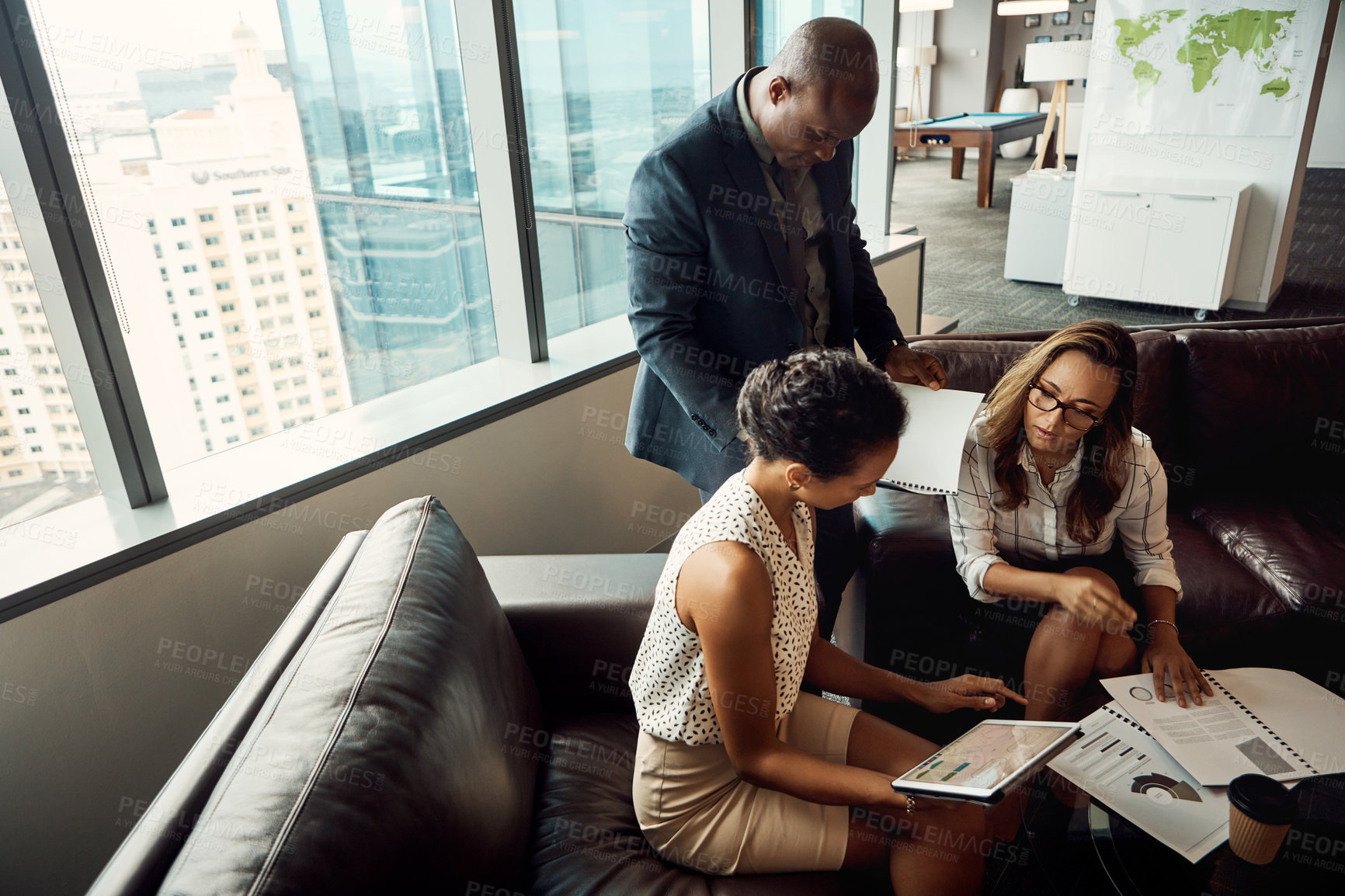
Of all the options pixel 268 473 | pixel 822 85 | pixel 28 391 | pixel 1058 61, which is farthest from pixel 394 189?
pixel 1058 61

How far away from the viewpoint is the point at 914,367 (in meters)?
1.72

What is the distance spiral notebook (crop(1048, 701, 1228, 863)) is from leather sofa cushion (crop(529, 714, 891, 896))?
1.16ft

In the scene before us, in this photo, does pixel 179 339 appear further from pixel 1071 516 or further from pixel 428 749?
pixel 1071 516

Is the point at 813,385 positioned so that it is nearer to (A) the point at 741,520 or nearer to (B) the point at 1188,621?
(A) the point at 741,520

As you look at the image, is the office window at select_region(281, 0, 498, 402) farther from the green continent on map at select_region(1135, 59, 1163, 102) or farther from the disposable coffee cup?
the green continent on map at select_region(1135, 59, 1163, 102)

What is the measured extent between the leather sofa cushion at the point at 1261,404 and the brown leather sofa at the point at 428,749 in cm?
158

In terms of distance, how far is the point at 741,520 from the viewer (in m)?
1.13

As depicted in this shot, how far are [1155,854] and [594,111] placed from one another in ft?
8.61

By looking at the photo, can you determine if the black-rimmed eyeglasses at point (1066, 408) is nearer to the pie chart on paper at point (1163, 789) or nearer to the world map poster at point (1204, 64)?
the pie chart on paper at point (1163, 789)

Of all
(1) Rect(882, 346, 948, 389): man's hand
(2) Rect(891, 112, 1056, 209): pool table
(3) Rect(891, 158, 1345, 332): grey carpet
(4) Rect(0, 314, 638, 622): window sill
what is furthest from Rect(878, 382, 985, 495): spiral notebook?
(2) Rect(891, 112, 1056, 209): pool table

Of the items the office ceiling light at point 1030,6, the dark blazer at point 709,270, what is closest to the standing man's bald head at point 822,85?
the dark blazer at point 709,270

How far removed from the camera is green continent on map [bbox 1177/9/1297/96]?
432 centimetres

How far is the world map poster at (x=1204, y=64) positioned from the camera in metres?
4.33

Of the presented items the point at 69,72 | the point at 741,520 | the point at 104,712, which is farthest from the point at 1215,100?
the point at 104,712
